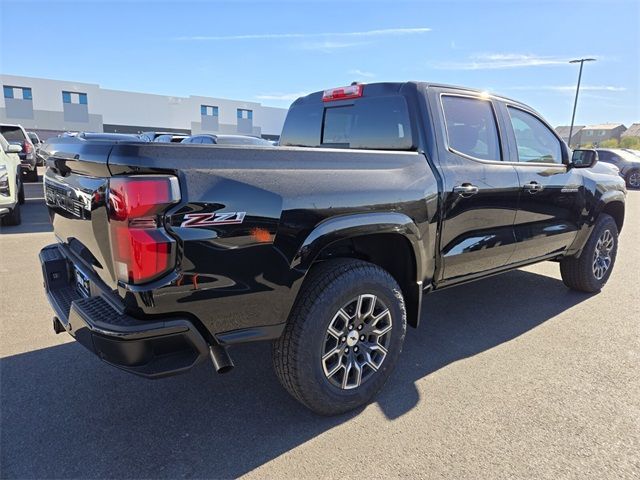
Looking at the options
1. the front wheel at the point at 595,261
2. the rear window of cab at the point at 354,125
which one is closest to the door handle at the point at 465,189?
the rear window of cab at the point at 354,125

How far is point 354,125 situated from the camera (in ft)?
11.3

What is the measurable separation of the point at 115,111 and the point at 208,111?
1102 centimetres

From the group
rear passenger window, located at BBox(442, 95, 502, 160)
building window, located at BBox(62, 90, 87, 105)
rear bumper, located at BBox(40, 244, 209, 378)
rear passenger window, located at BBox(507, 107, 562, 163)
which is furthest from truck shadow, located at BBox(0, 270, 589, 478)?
building window, located at BBox(62, 90, 87, 105)

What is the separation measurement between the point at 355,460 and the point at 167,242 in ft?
4.67

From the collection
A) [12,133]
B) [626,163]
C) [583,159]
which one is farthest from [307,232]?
[626,163]

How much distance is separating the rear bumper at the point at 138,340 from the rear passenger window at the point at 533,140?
10.2ft

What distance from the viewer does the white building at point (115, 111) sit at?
45719 mm

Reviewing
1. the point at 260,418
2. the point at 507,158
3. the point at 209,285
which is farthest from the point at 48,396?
the point at 507,158

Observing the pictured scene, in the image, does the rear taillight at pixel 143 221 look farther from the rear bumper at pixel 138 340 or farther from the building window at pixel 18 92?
the building window at pixel 18 92

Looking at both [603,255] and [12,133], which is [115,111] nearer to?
[12,133]

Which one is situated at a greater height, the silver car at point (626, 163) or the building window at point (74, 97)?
the building window at point (74, 97)

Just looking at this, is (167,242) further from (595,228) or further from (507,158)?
(595,228)

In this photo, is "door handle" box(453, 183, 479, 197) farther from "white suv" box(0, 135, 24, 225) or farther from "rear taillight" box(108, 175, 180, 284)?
"white suv" box(0, 135, 24, 225)

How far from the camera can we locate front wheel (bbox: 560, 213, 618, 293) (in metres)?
4.59
